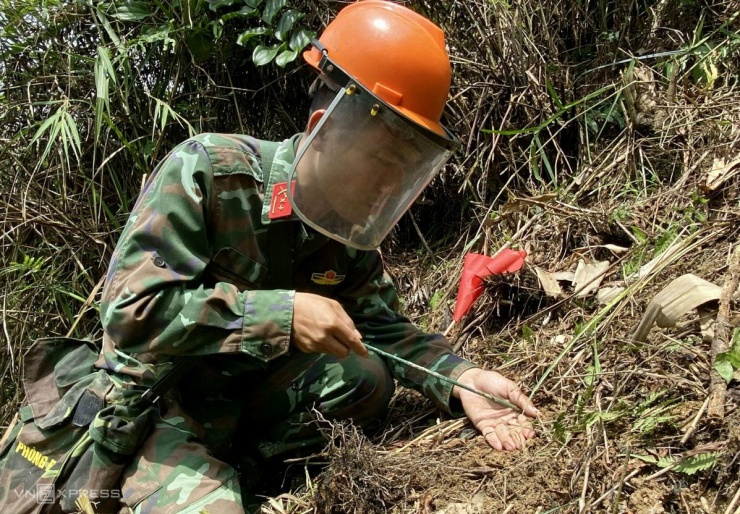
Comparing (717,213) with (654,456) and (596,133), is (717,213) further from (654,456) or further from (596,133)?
(654,456)

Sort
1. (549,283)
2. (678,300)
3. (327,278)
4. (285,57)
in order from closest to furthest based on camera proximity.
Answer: (678,300) < (327,278) < (549,283) < (285,57)

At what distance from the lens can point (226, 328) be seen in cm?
189

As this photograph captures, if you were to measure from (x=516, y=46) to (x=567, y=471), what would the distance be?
1.86 m

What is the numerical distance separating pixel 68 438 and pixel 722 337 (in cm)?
173

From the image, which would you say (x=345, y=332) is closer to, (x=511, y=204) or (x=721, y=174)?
(x=511, y=204)

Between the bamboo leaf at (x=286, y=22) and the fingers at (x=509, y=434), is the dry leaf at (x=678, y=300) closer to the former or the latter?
the fingers at (x=509, y=434)

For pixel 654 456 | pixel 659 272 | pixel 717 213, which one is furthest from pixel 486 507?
pixel 717 213

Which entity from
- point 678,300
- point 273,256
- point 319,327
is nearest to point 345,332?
point 319,327

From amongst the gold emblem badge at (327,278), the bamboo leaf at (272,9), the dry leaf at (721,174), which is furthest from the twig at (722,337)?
the bamboo leaf at (272,9)

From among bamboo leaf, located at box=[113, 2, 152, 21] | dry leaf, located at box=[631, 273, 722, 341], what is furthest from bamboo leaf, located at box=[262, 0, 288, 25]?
dry leaf, located at box=[631, 273, 722, 341]

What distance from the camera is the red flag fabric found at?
101 inches

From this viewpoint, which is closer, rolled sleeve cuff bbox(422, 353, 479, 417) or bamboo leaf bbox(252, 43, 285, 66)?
rolled sleeve cuff bbox(422, 353, 479, 417)

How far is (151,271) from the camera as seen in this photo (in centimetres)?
187

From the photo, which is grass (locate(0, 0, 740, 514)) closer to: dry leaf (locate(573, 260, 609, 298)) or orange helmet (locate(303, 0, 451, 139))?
dry leaf (locate(573, 260, 609, 298))
